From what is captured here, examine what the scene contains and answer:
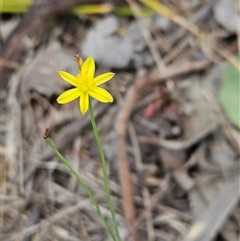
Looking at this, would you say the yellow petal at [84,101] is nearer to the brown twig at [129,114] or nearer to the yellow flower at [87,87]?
the yellow flower at [87,87]

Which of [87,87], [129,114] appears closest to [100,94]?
[87,87]

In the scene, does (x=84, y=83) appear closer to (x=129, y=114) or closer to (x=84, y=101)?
(x=84, y=101)

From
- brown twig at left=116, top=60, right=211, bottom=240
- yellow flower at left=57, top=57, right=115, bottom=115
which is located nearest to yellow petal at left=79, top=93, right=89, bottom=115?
yellow flower at left=57, top=57, right=115, bottom=115

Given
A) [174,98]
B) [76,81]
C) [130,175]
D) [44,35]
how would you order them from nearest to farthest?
[76,81]
[130,175]
[174,98]
[44,35]

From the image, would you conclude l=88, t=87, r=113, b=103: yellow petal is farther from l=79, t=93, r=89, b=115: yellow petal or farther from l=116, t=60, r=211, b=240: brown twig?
l=116, t=60, r=211, b=240: brown twig

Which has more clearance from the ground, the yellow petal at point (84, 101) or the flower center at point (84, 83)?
the flower center at point (84, 83)

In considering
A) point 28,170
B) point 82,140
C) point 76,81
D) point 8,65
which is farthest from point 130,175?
point 76,81

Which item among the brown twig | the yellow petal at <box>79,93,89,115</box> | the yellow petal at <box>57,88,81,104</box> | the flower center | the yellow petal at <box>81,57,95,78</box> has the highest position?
the brown twig

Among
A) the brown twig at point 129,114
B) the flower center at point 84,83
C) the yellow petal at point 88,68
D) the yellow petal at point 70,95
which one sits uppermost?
the brown twig at point 129,114

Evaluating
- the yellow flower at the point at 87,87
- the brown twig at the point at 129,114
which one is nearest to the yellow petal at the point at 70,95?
the yellow flower at the point at 87,87

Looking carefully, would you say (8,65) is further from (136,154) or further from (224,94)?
(224,94)

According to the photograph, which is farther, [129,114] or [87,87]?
[129,114]
